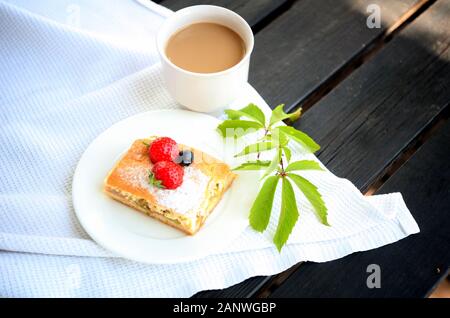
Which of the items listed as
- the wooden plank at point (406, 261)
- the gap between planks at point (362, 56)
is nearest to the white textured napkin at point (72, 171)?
the wooden plank at point (406, 261)

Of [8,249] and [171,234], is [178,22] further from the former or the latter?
[8,249]

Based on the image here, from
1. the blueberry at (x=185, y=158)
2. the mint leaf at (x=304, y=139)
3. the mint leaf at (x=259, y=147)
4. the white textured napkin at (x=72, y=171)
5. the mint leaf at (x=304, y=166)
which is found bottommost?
the white textured napkin at (x=72, y=171)

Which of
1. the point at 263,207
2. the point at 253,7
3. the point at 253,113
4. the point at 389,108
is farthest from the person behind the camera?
the point at 253,7

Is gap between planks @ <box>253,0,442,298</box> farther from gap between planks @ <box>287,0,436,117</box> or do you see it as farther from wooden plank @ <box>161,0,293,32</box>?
wooden plank @ <box>161,0,293,32</box>

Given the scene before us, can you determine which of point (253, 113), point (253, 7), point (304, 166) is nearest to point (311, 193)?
point (304, 166)

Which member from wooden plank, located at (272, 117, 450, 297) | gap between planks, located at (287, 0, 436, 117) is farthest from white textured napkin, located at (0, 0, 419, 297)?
gap between planks, located at (287, 0, 436, 117)

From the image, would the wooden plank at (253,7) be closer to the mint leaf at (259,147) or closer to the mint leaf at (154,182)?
the mint leaf at (259,147)

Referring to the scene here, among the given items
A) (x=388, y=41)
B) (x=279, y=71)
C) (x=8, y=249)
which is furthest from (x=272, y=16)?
(x=8, y=249)

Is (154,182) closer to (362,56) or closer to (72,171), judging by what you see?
(72,171)
